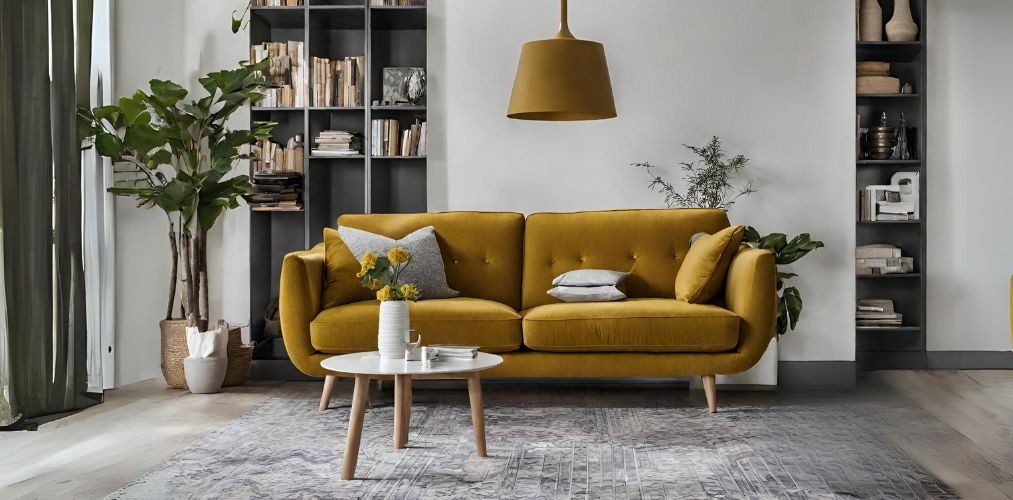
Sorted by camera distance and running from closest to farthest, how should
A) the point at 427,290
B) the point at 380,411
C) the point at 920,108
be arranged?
1. the point at 380,411
2. the point at 427,290
3. the point at 920,108

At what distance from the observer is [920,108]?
5.71m

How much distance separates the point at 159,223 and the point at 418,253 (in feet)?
5.63

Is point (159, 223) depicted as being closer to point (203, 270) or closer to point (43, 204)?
point (203, 270)

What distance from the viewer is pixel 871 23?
568 centimetres

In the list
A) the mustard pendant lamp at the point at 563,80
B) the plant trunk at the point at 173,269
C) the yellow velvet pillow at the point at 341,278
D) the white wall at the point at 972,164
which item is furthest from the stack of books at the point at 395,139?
the white wall at the point at 972,164

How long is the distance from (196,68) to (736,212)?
3.15 metres

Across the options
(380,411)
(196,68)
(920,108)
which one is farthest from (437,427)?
(920,108)

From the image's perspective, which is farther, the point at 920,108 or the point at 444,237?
the point at 920,108

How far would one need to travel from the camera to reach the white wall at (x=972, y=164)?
575 cm

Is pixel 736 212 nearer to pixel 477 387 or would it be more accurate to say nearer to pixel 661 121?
pixel 661 121

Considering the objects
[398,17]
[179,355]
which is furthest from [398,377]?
[398,17]

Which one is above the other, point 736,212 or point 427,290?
point 736,212

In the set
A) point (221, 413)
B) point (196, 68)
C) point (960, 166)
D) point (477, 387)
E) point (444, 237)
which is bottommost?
point (221, 413)

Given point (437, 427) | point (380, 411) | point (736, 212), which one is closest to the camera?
point (437, 427)
